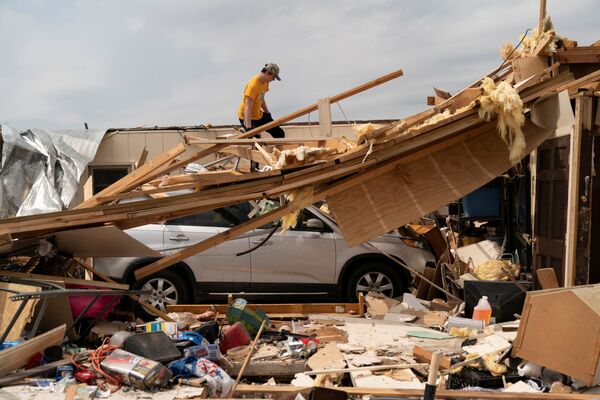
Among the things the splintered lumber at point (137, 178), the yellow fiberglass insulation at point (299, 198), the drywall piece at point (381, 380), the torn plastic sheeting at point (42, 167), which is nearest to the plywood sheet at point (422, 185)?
the yellow fiberglass insulation at point (299, 198)

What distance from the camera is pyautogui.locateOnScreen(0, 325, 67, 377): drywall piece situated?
4.13m

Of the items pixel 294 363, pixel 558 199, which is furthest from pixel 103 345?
pixel 558 199

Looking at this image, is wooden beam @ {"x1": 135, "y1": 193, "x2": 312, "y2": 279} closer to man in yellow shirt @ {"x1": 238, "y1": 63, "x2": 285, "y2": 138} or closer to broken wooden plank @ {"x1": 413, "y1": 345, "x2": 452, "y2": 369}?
broken wooden plank @ {"x1": 413, "y1": 345, "x2": 452, "y2": 369}

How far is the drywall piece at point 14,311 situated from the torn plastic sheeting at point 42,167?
7.35 metres

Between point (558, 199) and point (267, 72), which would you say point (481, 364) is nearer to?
point (558, 199)

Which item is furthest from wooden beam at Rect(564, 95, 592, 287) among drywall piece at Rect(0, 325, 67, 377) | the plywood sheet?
drywall piece at Rect(0, 325, 67, 377)

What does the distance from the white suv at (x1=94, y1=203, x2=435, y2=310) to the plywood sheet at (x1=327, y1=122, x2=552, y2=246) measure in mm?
2754

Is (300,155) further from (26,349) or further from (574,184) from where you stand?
(574,184)

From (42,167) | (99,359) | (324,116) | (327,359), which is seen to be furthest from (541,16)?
(42,167)

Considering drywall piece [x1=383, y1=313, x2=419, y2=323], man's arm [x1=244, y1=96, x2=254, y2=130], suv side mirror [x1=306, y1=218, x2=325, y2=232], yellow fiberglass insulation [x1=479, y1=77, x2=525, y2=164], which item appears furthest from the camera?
suv side mirror [x1=306, y1=218, x2=325, y2=232]

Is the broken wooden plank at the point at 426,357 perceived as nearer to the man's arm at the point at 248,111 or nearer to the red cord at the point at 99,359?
the red cord at the point at 99,359

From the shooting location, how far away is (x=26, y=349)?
4332mm

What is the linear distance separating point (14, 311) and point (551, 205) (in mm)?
5628

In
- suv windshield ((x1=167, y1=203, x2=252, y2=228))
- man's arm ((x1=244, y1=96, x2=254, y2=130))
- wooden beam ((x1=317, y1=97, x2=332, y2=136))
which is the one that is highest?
man's arm ((x1=244, y1=96, x2=254, y2=130))
